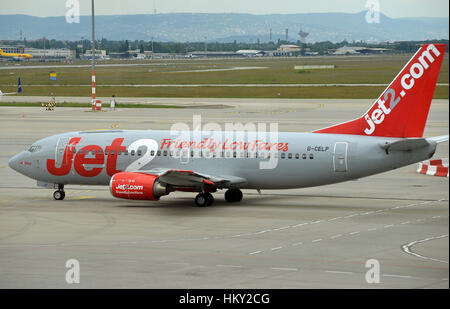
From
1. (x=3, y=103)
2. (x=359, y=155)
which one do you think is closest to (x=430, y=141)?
(x=359, y=155)

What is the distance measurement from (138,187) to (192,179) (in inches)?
104

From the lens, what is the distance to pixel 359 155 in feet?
125

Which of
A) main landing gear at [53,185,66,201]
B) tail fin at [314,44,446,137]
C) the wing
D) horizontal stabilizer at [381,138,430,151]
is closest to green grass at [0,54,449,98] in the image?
main landing gear at [53,185,66,201]

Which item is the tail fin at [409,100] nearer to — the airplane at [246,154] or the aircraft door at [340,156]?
the airplane at [246,154]

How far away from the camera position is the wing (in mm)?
37844

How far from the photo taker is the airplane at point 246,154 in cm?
3778

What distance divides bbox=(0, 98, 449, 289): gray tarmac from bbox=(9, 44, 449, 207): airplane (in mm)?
1338

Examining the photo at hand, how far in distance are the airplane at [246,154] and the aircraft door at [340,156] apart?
5 centimetres

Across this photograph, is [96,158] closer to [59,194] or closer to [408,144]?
[59,194]

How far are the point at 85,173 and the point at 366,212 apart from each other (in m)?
14.6

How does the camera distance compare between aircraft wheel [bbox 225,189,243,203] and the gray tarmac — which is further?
aircraft wheel [bbox 225,189,243,203]

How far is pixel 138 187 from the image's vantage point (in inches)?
1492

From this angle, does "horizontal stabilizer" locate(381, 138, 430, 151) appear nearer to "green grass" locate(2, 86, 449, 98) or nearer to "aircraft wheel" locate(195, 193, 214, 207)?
"aircraft wheel" locate(195, 193, 214, 207)

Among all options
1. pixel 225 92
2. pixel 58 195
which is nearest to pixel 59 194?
pixel 58 195
